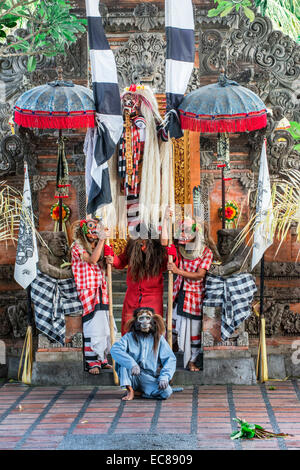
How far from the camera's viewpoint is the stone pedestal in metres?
8.49

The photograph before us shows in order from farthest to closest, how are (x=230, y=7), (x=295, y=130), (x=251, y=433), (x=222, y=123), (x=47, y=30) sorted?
(x=295, y=130) < (x=47, y=30) < (x=230, y=7) < (x=222, y=123) < (x=251, y=433)

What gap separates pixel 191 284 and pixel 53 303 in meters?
1.56

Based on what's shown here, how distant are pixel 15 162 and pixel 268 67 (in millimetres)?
3533

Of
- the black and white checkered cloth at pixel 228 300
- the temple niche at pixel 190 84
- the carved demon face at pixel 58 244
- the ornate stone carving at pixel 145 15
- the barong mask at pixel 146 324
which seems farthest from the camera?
the ornate stone carving at pixel 145 15

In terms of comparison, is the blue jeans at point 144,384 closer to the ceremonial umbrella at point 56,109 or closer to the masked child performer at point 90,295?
the masked child performer at point 90,295

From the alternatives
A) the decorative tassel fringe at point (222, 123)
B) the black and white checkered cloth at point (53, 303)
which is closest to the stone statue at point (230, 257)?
the decorative tassel fringe at point (222, 123)

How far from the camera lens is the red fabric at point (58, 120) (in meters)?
8.30

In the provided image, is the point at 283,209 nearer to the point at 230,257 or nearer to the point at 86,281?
the point at 230,257

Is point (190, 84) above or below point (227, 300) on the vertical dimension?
above

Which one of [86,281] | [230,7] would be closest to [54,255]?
[86,281]

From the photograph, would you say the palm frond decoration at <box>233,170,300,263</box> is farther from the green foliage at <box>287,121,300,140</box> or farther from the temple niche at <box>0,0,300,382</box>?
the green foliage at <box>287,121,300,140</box>

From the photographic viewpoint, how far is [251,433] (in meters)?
6.45

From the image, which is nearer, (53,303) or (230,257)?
(53,303)

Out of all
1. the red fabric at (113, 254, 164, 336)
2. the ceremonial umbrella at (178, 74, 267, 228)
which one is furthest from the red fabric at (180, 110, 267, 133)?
the red fabric at (113, 254, 164, 336)
